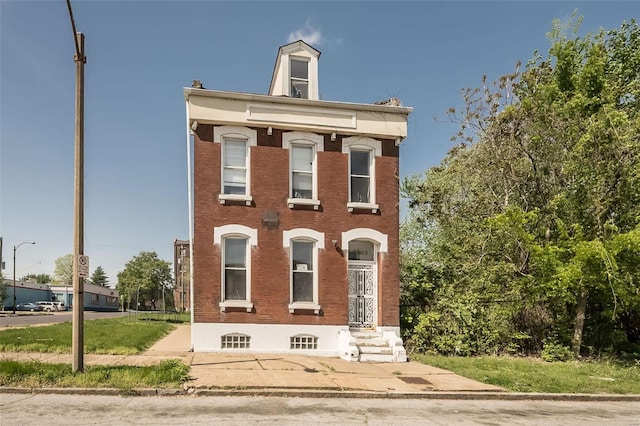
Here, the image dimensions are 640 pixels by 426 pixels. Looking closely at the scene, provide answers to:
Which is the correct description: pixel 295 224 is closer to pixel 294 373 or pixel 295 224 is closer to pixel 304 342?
pixel 304 342

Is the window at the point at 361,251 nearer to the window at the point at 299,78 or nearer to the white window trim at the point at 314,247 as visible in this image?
the white window trim at the point at 314,247

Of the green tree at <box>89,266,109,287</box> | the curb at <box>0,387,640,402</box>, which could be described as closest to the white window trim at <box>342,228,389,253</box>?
the curb at <box>0,387,640,402</box>

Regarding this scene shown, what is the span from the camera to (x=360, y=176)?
647 inches

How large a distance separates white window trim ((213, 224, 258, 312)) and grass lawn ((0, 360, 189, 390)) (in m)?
4.66

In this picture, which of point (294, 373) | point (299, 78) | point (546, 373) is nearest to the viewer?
point (294, 373)

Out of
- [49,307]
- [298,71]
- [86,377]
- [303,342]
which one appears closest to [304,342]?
[303,342]

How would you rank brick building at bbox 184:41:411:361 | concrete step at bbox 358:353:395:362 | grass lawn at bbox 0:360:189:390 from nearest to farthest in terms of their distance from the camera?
grass lawn at bbox 0:360:189:390, concrete step at bbox 358:353:395:362, brick building at bbox 184:41:411:361

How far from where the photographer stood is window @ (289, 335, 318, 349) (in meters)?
Answer: 15.1

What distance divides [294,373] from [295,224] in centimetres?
527

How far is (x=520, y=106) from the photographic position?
1820 centimetres

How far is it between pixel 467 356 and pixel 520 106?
9.09 m

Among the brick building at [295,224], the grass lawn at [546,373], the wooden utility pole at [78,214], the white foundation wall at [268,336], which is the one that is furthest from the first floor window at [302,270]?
the wooden utility pole at [78,214]

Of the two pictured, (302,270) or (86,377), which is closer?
(86,377)

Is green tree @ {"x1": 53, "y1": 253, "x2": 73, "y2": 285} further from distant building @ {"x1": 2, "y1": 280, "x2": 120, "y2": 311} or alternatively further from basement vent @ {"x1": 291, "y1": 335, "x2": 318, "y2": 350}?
basement vent @ {"x1": 291, "y1": 335, "x2": 318, "y2": 350}
